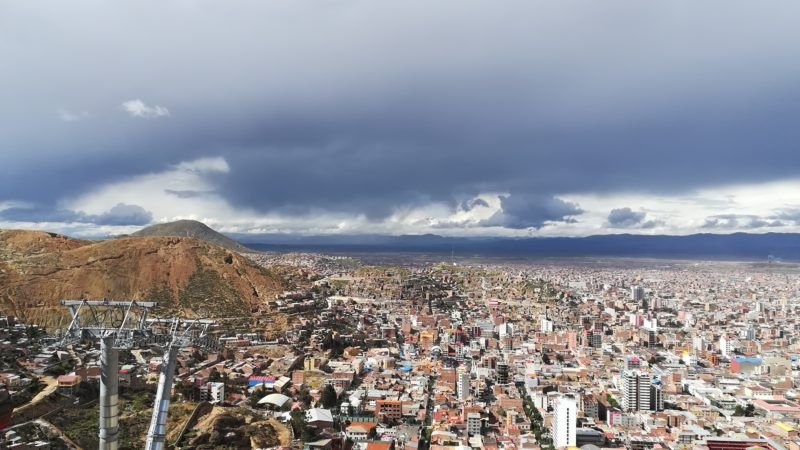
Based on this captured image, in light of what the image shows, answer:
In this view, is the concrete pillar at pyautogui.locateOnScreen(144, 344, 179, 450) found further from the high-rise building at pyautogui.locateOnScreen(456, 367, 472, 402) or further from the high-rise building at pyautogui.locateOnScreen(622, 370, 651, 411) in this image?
the high-rise building at pyautogui.locateOnScreen(622, 370, 651, 411)

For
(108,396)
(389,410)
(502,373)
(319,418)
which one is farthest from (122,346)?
(502,373)

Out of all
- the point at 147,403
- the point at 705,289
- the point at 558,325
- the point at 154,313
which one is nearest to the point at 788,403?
the point at 558,325

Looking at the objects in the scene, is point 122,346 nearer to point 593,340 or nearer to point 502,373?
point 502,373

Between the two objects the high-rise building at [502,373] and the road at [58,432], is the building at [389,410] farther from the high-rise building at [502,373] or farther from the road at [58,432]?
the road at [58,432]

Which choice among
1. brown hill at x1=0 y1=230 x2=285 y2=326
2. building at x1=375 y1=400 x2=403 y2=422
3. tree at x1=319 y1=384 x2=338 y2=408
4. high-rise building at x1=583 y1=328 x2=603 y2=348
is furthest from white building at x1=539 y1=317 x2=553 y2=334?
tree at x1=319 y1=384 x2=338 y2=408

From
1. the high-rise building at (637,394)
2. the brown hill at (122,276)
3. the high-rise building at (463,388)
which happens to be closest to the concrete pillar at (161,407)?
the high-rise building at (463,388)

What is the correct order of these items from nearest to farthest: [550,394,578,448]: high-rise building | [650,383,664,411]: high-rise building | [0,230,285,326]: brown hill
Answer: [550,394,578,448]: high-rise building → [650,383,664,411]: high-rise building → [0,230,285,326]: brown hill

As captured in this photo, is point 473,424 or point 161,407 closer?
point 161,407
